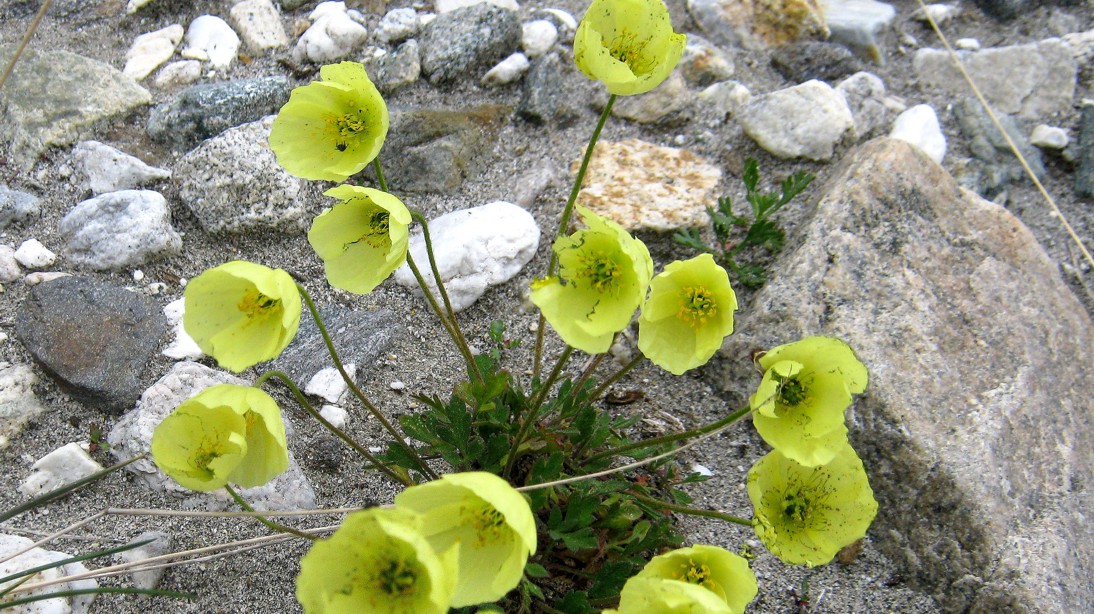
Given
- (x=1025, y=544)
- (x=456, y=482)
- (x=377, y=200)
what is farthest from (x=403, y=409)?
(x=1025, y=544)

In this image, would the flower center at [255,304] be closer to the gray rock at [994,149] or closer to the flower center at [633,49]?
the flower center at [633,49]

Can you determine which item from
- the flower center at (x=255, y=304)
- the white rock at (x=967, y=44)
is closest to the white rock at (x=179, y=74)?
the flower center at (x=255, y=304)

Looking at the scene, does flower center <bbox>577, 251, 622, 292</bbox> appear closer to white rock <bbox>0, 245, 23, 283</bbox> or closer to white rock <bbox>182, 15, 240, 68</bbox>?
white rock <bbox>0, 245, 23, 283</bbox>

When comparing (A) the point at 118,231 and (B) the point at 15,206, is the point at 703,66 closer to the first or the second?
(A) the point at 118,231

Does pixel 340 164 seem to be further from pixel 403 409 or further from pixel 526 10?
pixel 526 10

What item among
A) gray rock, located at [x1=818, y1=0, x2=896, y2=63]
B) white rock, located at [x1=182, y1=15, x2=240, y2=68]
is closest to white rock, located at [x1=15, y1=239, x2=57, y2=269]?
white rock, located at [x1=182, y1=15, x2=240, y2=68]
